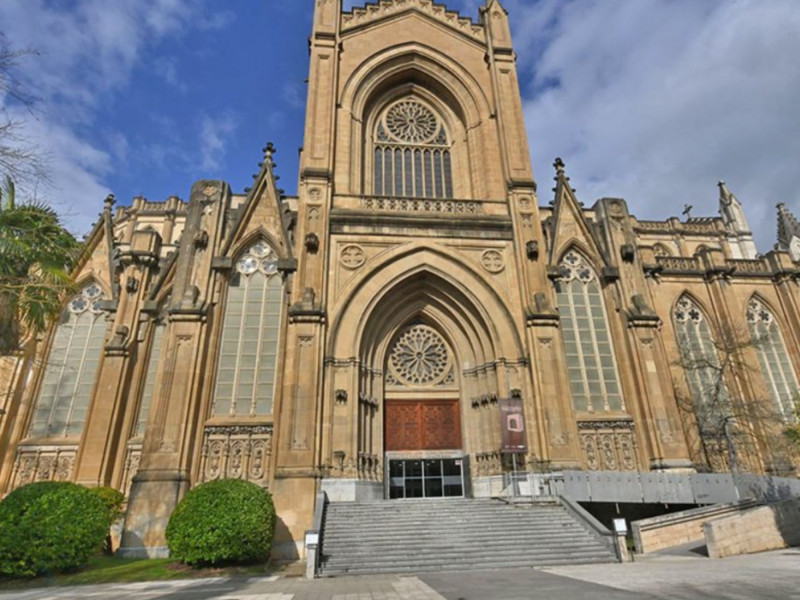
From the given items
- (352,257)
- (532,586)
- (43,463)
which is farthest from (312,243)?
(532,586)

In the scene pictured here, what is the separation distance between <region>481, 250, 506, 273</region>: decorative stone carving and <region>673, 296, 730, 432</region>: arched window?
34.3ft

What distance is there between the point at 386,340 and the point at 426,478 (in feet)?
19.2

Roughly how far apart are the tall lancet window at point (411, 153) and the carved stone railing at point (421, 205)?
6.37 ft

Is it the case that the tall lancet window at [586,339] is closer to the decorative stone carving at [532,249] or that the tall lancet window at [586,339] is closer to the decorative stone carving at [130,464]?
the decorative stone carving at [532,249]

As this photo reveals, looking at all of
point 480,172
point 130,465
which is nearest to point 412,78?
point 480,172

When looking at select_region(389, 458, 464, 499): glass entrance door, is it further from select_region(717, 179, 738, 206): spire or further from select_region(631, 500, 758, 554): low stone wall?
select_region(717, 179, 738, 206): spire

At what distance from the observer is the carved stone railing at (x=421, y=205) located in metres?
21.3

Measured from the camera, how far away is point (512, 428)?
1664 centimetres

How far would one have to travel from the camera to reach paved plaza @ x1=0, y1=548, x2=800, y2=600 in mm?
7027

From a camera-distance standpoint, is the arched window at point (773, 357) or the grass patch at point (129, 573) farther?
the arched window at point (773, 357)

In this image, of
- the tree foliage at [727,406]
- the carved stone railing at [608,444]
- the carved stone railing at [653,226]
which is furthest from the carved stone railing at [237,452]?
the carved stone railing at [653,226]

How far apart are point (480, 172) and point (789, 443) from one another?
63.4 ft

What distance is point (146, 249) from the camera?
21.5 metres

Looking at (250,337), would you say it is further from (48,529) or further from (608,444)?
(608,444)
